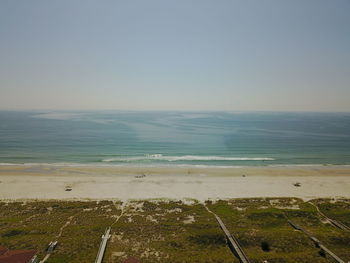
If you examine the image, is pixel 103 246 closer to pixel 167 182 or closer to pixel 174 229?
pixel 174 229

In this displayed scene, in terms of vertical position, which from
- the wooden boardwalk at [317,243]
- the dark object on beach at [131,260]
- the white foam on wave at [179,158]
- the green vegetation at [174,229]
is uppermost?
the dark object on beach at [131,260]

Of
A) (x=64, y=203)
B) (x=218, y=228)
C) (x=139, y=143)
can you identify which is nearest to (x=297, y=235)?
(x=218, y=228)

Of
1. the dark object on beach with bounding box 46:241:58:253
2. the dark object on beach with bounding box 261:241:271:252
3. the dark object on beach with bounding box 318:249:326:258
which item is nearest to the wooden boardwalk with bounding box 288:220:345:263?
the dark object on beach with bounding box 318:249:326:258

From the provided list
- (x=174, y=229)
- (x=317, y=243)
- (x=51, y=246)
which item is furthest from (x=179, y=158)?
(x=51, y=246)

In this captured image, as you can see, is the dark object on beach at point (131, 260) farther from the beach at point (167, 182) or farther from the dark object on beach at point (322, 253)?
the dark object on beach at point (322, 253)

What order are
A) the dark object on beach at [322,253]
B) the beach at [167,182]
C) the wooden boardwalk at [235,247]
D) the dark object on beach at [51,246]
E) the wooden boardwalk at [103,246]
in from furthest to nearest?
the beach at [167,182], the dark object on beach at [51,246], the dark object on beach at [322,253], the wooden boardwalk at [235,247], the wooden boardwalk at [103,246]

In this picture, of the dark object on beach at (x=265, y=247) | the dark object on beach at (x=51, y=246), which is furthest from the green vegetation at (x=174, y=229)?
the dark object on beach at (x=51, y=246)

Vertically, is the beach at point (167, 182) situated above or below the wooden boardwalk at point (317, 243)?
below
